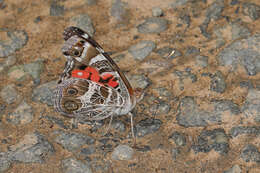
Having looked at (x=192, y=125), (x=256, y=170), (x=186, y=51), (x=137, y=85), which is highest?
(x=186, y=51)

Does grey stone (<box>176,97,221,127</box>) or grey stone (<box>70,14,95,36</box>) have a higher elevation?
grey stone (<box>70,14,95,36</box>)

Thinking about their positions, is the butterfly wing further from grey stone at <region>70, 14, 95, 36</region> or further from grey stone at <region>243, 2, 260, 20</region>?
grey stone at <region>243, 2, 260, 20</region>

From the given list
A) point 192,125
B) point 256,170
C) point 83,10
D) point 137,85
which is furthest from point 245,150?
point 83,10

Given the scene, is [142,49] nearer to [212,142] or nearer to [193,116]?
[193,116]

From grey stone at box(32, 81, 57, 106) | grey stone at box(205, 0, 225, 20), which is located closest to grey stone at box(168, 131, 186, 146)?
grey stone at box(32, 81, 57, 106)

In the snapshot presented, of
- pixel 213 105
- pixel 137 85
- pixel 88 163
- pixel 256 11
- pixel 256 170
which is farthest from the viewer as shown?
pixel 256 11

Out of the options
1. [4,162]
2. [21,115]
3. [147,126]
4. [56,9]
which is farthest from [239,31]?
[4,162]

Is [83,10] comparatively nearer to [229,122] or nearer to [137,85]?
[137,85]
